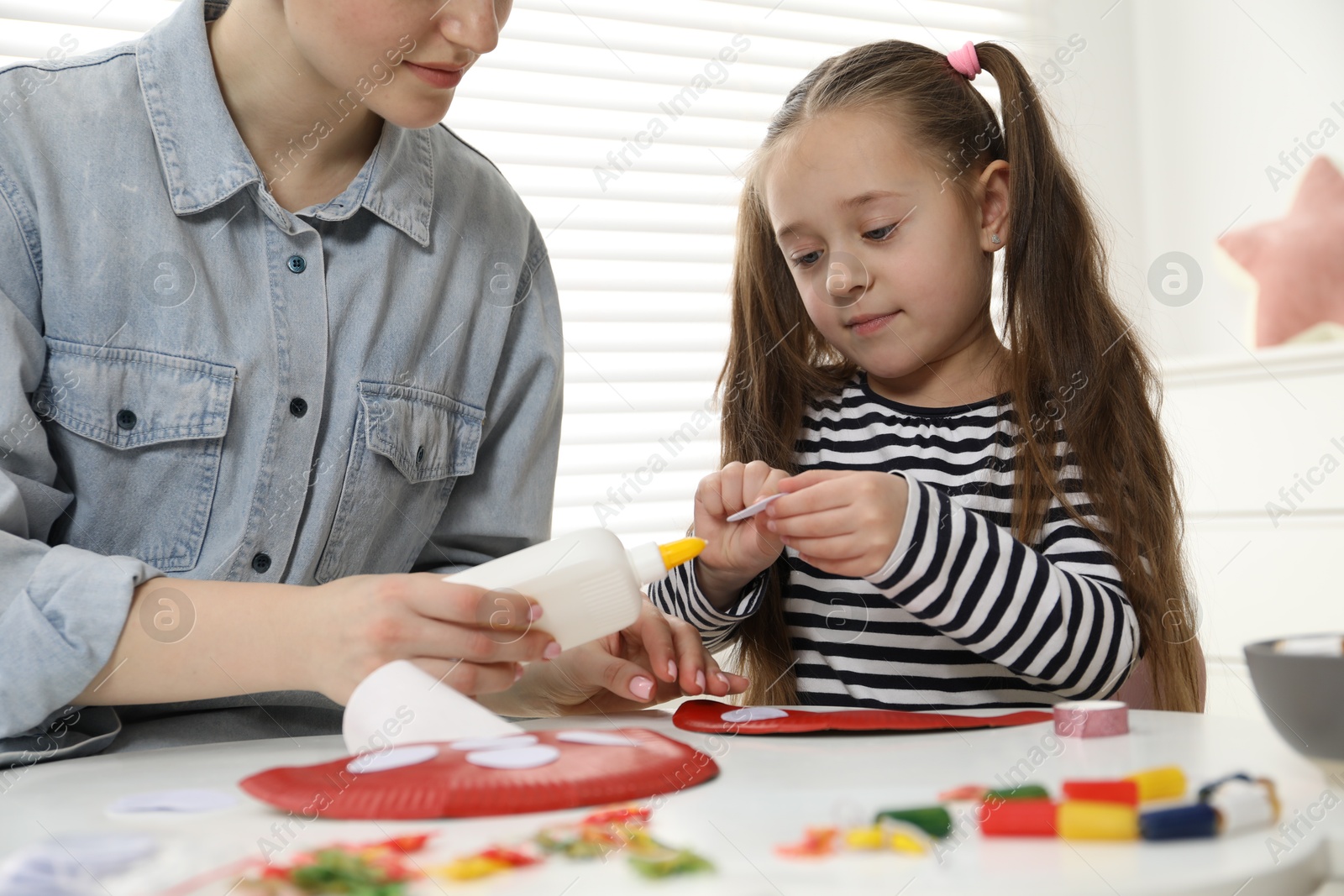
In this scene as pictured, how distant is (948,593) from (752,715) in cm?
17

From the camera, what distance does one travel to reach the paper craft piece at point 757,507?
0.74 m

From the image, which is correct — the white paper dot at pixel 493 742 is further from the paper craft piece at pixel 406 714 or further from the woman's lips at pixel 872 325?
the woman's lips at pixel 872 325

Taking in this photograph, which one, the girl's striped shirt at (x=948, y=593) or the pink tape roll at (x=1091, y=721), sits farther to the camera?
the girl's striped shirt at (x=948, y=593)

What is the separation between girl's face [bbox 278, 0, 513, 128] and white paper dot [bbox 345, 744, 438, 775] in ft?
1.56

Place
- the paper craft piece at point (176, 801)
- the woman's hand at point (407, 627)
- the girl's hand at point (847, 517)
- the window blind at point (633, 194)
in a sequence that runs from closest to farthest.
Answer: the paper craft piece at point (176, 801) < the woman's hand at point (407, 627) < the girl's hand at point (847, 517) < the window blind at point (633, 194)

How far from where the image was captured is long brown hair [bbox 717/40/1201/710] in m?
0.91

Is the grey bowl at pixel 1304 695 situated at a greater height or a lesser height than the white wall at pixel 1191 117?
lesser

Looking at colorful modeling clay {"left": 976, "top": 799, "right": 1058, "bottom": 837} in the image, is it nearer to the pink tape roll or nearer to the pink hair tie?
the pink tape roll

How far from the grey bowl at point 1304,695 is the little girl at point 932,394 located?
1.10 ft

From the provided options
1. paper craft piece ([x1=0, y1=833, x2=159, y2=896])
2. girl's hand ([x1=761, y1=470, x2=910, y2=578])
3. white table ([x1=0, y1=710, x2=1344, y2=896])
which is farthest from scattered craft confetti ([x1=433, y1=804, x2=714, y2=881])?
girl's hand ([x1=761, y1=470, x2=910, y2=578])

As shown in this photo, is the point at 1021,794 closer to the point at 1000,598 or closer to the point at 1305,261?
the point at 1000,598

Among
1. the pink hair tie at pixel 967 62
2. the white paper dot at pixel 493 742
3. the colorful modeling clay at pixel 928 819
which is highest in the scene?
the pink hair tie at pixel 967 62

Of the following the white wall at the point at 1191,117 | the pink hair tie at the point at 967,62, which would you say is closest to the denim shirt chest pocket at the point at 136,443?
the pink hair tie at the point at 967,62

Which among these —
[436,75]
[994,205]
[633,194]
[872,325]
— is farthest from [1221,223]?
[436,75]
